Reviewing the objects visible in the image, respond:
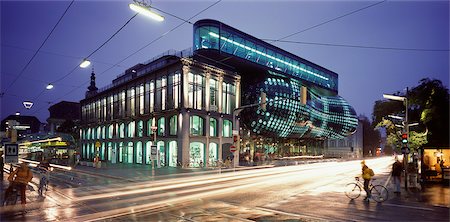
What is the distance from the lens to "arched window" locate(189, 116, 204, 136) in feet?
143

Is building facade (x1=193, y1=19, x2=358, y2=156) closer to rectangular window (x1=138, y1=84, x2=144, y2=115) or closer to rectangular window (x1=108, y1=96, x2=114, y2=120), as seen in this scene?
rectangular window (x1=138, y1=84, x2=144, y2=115)

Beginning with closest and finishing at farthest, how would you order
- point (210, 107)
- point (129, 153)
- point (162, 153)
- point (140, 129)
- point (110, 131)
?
point (162, 153), point (210, 107), point (140, 129), point (129, 153), point (110, 131)

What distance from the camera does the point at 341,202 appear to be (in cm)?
1455

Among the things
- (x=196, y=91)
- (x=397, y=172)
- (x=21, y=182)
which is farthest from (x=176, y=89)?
(x=397, y=172)

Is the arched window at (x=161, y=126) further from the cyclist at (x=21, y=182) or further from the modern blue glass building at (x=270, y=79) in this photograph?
the cyclist at (x=21, y=182)

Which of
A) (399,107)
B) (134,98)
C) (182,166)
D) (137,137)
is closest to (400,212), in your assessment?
(399,107)

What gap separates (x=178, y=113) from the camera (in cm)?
4281

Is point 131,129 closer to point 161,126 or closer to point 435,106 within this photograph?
point 161,126

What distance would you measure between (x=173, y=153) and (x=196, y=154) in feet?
9.76

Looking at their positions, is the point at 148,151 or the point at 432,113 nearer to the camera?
the point at 432,113

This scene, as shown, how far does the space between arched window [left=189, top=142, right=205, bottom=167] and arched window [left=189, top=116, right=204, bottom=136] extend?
135 cm

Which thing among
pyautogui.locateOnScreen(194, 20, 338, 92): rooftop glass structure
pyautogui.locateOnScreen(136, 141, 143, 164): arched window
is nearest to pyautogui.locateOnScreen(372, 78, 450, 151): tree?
pyautogui.locateOnScreen(136, 141, 143, 164): arched window

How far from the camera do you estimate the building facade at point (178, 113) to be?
42844 mm

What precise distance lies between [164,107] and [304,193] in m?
32.1
